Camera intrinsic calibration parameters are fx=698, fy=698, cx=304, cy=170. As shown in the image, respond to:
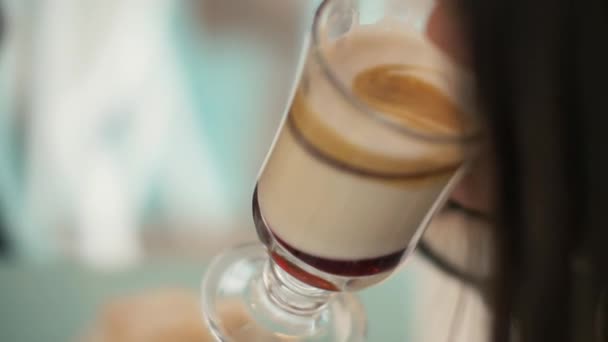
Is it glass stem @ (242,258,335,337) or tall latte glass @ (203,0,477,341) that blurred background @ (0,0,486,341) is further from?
tall latte glass @ (203,0,477,341)

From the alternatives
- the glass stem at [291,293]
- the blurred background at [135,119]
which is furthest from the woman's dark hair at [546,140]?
the blurred background at [135,119]

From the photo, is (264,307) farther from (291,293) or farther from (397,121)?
(397,121)

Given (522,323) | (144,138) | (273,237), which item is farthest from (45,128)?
(522,323)

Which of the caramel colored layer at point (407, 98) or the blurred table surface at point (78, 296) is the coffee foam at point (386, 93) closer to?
the caramel colored layer at point (407, 98)

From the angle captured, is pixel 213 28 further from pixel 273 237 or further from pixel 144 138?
pixel 273 237

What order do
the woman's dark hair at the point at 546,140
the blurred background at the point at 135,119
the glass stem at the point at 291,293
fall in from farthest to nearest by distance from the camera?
the blurred background at the point at 135,119
the glass stem at the point at 291,293
the woman's dark hair at the point at 546,140

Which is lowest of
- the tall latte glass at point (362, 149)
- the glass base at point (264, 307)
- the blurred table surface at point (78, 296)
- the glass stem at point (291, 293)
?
the blurred table surface at point (78, 296)

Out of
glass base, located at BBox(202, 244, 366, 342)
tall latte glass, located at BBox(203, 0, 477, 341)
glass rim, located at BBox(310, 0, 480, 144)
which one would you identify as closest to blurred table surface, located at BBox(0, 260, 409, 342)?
glass base, located at BBox(202, 244, 366, 342)
